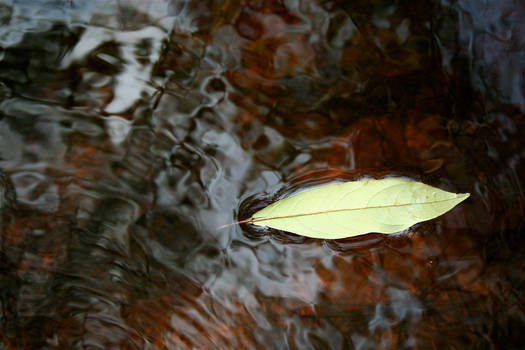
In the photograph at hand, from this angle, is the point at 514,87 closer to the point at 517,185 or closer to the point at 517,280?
the point at 517,185

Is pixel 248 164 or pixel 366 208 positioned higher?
pixel 366 208

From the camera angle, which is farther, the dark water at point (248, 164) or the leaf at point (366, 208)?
the dark water at point (248, 164)

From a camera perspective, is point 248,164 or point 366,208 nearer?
point 366,208

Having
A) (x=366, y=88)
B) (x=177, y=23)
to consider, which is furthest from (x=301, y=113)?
(x=177, y=23)

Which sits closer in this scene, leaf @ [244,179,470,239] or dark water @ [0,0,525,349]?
leaf @ [244,179,470,239]
